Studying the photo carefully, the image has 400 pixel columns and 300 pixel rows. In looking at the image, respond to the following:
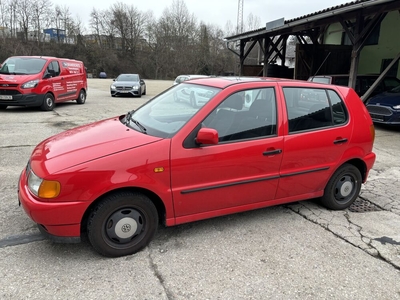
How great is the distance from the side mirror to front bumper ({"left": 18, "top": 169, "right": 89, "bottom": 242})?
1.10 m

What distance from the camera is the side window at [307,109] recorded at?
11.0 feet

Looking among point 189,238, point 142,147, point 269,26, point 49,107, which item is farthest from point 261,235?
point 269,26

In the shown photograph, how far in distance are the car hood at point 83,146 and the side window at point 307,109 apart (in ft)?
5.03

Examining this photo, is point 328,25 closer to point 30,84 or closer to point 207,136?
point 30,84

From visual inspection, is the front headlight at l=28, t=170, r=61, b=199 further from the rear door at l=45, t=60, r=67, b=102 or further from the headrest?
the rear door at l=45, t=60, r=67, b=102

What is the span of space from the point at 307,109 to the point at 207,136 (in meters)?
1.46

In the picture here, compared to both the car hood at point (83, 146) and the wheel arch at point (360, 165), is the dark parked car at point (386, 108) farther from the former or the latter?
the car hood at point (83, 146)

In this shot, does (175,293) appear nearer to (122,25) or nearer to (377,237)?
(377,237)

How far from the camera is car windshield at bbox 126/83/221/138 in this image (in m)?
2.97

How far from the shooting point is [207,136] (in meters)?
2.69

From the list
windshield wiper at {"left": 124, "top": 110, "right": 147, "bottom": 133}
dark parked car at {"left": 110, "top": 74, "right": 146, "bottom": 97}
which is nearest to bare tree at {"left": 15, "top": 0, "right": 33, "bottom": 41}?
dark parked car at {"left": 110, "top": 74, "right": 146, "bottom": 97}

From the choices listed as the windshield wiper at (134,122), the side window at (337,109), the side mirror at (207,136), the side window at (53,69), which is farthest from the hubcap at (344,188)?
the side window at (53,69)

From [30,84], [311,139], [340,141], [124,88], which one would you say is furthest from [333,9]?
[124,88]

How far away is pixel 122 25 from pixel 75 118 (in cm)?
6490
